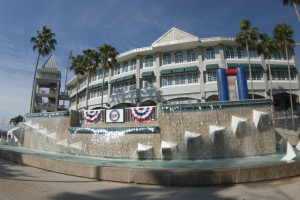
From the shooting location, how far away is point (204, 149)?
12016 millimetres

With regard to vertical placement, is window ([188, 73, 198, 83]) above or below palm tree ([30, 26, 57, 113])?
below

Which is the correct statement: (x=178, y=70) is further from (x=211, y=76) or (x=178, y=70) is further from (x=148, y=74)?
(x=211, y=76)

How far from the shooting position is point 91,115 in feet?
52.7

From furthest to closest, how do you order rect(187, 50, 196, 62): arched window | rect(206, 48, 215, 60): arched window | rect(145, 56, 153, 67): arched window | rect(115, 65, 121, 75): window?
1. rect(115, 65, 121, 75): window
2. rect(145, 56, 153, 67): arched window
3. rect(187, 50, 196, 62): arched window
4. rect(206, 48, 215, 60): arched window

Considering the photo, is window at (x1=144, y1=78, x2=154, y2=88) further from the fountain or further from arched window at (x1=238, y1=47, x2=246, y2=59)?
the fountain

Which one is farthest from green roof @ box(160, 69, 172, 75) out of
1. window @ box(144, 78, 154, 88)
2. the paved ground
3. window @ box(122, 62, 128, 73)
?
the paved ground

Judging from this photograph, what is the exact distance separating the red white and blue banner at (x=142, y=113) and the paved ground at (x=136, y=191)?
7.83 metres

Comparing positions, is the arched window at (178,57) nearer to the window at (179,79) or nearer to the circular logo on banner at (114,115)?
the window at (179,79)

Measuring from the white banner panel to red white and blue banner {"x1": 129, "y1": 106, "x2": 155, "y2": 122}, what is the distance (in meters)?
1.06

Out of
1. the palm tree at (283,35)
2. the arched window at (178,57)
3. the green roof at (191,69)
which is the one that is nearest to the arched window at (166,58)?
the arched window at (178,57)

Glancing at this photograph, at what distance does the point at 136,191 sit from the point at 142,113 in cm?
868

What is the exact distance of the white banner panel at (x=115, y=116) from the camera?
47.6 feet

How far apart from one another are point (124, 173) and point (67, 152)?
37.4ft

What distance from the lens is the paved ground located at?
4.75 meters
